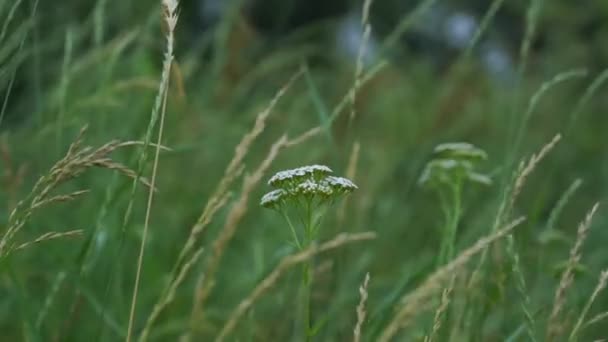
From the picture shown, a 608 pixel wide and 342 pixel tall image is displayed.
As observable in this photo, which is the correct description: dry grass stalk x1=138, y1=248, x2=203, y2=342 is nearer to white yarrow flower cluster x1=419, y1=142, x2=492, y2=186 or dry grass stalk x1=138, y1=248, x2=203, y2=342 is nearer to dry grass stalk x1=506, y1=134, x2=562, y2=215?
dry grass stalk x1=506, y1=134, x2=562, y2=215

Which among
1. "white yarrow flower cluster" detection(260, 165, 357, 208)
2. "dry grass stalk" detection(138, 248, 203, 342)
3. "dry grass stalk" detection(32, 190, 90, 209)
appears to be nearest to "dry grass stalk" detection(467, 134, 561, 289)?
"white yarrow flower cluster" detection(260, 165, 357, 208)

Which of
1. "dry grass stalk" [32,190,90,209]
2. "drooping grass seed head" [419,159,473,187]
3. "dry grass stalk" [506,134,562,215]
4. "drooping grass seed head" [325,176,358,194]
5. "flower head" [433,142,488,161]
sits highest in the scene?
"flower head" [433,142,488,161]

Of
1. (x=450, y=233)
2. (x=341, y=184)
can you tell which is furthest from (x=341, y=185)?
(x=450, y=233)

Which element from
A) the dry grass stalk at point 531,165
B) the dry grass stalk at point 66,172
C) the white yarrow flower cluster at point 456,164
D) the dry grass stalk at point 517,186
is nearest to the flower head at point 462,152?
the white yarrow flower cluster at point 456,164

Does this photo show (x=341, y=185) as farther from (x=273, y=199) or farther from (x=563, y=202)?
(x=563, y=202)

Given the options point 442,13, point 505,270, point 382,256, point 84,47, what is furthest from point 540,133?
point 442,13

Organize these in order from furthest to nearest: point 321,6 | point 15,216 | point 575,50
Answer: point 321,6
point 575,50
point 15,216

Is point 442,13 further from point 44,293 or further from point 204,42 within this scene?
point 44,293

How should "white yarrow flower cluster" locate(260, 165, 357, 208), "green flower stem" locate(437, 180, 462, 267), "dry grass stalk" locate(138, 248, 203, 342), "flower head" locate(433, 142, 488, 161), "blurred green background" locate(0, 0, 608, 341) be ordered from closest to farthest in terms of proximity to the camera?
"dry grass stalk" locate(138, 248, 203, 342)
"white yarrow flower cluster" locate(260, 165, 357, 208)
"green flower stem" locate(437, 180, 462, 267)
"flower head" locate(433, 142, 488, 161)
"blurred green background" locate(0, 0, 608, 341)

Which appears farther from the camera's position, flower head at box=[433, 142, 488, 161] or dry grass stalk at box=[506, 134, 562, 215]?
flower head at box=[433, 142, 488, 161]
